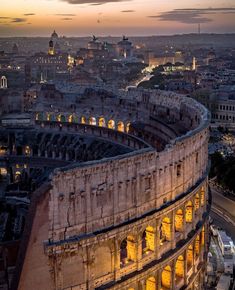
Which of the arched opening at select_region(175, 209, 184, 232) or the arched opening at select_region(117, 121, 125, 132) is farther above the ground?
the arched opening at select_region(117, 121, 125, 132)

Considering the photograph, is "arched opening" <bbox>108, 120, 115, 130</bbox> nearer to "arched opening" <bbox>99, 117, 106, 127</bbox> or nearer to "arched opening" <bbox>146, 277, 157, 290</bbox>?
"arched opening" <bbox>99, 117, 106, 127</bbox>

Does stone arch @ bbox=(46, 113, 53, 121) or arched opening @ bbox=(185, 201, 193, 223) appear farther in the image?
stone arch @ bbox=(46, 113, 53, 121)

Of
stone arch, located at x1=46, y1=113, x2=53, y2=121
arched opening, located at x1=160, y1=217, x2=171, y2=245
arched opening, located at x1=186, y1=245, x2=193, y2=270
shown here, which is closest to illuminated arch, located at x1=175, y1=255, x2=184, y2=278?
arched opening, located at x1=186, y1=245, x2=193, y2=270

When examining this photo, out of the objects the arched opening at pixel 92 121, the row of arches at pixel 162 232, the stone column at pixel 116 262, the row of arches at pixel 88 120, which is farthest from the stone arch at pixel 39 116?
the stone column at pixel 116 262

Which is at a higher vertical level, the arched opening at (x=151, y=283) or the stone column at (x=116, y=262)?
the stone column at (x=116, y=262)

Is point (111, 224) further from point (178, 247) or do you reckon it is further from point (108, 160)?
point (178, 247)

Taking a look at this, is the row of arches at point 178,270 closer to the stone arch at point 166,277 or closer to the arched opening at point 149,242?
the stone arch at point 166,277

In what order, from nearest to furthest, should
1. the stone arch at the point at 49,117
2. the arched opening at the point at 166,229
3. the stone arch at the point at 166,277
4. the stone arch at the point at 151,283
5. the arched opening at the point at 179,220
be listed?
the stone arch at the point at 151,283 < the arched opening at the point at 166,229 < the stone arch at the point at 166,277 < the arched opening at the point at 179,220 < the stone arch at the point at 49,117
